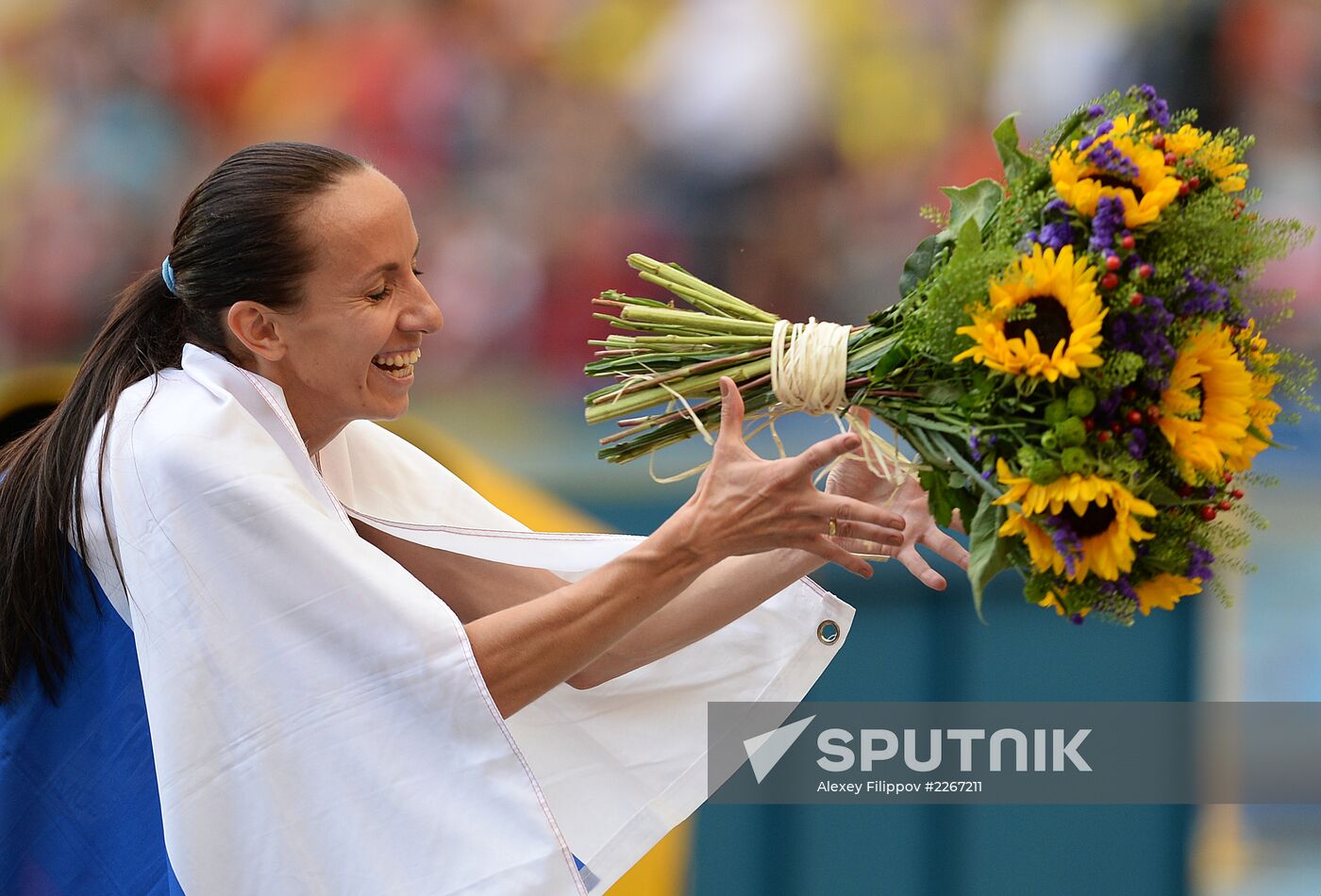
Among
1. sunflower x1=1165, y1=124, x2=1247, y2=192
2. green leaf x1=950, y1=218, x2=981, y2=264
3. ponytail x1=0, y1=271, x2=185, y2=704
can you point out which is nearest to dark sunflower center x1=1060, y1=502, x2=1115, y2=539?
green leaf x1=950, y1=218, x2=981, y2=264

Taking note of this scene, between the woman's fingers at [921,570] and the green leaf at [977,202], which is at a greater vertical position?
the green leaf at [977,202]

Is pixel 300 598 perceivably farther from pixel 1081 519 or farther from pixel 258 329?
pixel 1081 519

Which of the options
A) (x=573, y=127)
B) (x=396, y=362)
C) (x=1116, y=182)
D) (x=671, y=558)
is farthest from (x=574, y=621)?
(x=573, y=127)

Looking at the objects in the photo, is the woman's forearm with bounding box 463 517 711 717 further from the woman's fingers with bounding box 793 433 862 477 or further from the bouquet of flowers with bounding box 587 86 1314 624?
the bouquet of flowers with bounding box 587 86 1314 624

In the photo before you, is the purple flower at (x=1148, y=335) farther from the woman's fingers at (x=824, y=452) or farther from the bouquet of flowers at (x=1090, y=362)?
the woman's fingers at (x=824, y=452)

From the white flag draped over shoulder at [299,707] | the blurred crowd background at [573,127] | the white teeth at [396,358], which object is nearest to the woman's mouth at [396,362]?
the white teeth at [396,358]

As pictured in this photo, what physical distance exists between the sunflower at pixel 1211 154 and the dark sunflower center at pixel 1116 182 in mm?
87

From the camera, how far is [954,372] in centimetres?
176

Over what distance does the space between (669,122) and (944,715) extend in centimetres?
171

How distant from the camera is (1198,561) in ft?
5.63

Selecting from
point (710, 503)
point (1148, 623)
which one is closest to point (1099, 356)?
point (710, 503)

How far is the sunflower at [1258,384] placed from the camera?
66.9 inches

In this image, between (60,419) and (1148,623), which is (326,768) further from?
(1148,623)

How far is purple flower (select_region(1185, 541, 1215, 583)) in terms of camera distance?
1713mm
